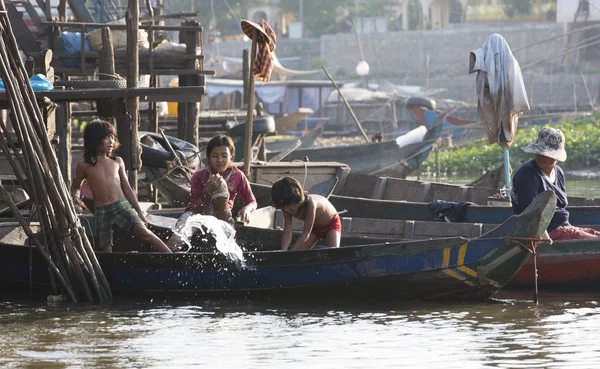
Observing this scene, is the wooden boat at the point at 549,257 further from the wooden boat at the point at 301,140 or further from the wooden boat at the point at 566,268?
the wooden boat at the point at 301,140

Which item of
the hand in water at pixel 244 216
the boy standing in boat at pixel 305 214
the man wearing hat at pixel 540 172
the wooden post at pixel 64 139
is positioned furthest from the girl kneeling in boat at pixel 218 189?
the man wearing hat at pixel 540 172

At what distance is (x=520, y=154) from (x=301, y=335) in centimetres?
1948

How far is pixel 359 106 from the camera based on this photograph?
38281 mm

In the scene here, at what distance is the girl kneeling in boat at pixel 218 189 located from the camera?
891 centimetres

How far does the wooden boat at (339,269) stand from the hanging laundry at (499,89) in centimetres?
308

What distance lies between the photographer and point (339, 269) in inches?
329

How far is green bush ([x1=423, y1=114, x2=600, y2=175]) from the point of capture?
25.6 m

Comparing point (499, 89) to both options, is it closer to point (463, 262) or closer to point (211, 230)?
point (463, 262)

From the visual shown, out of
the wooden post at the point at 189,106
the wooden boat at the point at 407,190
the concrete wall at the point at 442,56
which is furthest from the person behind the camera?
the concrete wall at the point at 442,56

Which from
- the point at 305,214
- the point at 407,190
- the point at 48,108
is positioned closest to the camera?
the point at 305,214

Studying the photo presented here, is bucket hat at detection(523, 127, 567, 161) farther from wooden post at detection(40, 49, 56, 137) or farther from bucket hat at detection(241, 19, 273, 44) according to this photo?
wooden post at detection(40, 49, 56, 137)

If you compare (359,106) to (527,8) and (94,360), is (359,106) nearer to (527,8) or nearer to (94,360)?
(527,8)

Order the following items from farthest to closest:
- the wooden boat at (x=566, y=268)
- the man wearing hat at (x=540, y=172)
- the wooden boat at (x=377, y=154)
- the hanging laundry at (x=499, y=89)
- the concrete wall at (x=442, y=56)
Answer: the concrete wall at (x=442, y=56)
the wooden boat at (x=377, y=154)
the hanging laundry at (x=499, y=89)
the wooden boat at (x=566, y=268)
the man wearing hat at (x=540, y=172)

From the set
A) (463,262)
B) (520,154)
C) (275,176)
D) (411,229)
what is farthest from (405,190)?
(520,154)
